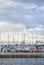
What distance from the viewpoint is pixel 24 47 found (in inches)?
2896

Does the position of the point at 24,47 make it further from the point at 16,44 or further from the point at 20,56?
the point at 20,56

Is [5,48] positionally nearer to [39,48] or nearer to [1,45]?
[1,45]

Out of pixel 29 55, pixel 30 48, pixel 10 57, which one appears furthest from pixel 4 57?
pixel 30 48

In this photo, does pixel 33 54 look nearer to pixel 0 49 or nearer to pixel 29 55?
pixel 29 55

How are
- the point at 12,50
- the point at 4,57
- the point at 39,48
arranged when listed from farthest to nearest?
1. the point at 39,48
2. the point at 12,50
3. the point at 4,57

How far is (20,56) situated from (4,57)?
371 centimetres

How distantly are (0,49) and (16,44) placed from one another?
515 centimetres

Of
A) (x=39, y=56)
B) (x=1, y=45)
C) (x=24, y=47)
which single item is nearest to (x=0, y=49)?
(x=1, y=45)

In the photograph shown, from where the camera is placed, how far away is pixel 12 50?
223ft

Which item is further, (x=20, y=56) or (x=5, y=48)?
(x=5, y=48)

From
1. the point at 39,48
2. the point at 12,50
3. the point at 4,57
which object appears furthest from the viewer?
the point at 39,48

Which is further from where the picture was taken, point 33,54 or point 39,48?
point 39,48

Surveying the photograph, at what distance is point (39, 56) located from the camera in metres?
65.4

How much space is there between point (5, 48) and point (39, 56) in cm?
1002
